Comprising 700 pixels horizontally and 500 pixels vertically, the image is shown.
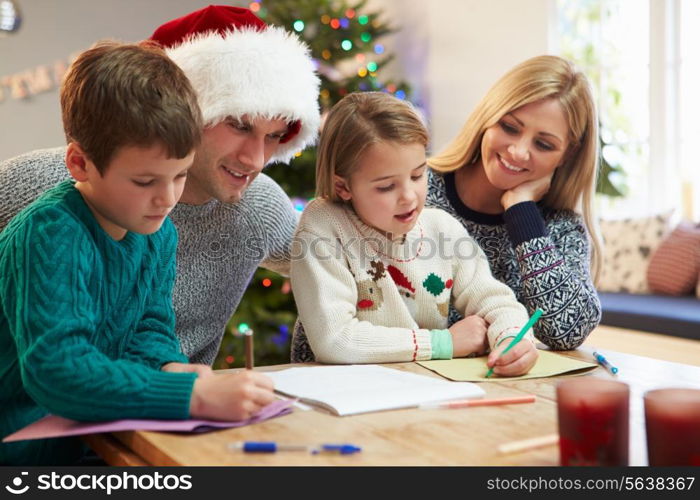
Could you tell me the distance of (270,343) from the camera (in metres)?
4.16

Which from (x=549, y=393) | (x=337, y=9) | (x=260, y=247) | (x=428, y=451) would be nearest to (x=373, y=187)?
(x=260, y=247)

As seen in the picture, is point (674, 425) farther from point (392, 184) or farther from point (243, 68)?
point (243, 68)

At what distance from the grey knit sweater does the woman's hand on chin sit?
0.51 m

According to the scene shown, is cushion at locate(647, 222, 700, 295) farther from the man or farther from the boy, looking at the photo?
the boy

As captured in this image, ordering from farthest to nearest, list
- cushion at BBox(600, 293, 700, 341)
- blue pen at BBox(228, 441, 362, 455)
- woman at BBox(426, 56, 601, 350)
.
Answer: cushion at BBox(600, 293, 700, 341) < woman at BBox(426, 56, 601, 350) < blue pen at BBox(228, 441, 362, 455)

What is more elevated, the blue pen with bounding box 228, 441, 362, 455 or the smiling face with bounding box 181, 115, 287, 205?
the smiling face with bounding box 181, 115, 287, 205

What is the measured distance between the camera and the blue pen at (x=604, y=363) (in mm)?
1259

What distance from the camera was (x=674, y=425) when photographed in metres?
0.74

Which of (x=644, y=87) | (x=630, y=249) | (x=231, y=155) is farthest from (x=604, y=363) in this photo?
(x=644, y=87)

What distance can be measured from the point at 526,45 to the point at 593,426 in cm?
439

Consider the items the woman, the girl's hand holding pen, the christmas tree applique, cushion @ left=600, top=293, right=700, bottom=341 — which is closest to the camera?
the girl's hand holding pen

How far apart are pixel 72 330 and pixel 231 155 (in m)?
0.66

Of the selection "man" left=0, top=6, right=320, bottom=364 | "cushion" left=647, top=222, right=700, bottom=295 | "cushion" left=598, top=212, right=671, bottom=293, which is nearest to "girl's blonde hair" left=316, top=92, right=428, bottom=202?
"man" left=0, top=6, right=320, bottom=364

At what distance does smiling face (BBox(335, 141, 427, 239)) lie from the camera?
4.69 ft
